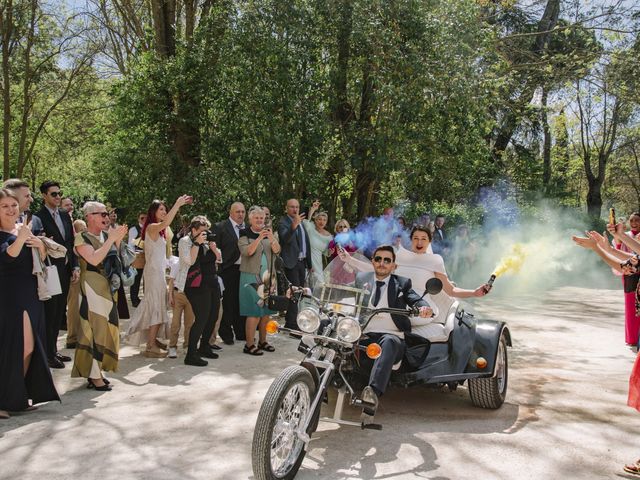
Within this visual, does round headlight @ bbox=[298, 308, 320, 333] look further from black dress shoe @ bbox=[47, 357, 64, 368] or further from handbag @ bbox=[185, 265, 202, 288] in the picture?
black dress shoe @ bbox=[47, 357, 64, 368]

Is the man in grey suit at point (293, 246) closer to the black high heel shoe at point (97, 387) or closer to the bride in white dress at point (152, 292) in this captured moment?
the bride in white dress at point (152, 292)

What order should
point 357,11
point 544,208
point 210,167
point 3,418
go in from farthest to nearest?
point 544,208, point 210,167, point 357,11, point 3,418

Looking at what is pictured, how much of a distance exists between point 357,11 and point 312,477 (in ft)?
30.4

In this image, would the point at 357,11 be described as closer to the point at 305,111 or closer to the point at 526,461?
the point at 305,111

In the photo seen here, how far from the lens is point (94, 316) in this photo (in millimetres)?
6234

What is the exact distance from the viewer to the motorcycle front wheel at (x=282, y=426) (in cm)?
395

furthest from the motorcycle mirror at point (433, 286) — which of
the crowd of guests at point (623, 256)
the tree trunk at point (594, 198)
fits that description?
the tree trunk at point (594, 198)

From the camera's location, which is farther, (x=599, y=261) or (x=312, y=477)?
(x=599, y=261)

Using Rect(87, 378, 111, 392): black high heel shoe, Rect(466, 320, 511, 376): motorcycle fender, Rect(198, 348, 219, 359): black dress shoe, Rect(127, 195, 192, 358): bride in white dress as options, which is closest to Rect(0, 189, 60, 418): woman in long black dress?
Rect(87, 378, 111, 392): black high heel shoe

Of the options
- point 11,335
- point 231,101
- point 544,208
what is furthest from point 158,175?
point 544,208

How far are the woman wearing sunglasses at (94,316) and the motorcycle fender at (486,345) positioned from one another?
11.5 ft

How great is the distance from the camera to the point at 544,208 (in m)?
25.9

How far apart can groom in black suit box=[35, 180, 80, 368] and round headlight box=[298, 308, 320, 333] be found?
355 centimetres

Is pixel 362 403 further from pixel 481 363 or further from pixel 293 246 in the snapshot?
pixel 293 246
